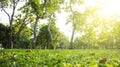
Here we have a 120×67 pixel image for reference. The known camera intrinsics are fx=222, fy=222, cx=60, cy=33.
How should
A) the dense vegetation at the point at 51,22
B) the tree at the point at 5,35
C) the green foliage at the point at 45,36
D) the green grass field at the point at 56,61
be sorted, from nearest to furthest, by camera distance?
the green grass field at the point at 56,61, the dense vegetation at the point at 51,22, the tree at the point at 5,35, the green foliage at the point at 45,36

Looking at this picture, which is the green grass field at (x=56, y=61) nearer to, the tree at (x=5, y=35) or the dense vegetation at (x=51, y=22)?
the dense vegetation at (x=51, y=22)

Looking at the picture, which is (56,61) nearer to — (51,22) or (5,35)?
(51,22)

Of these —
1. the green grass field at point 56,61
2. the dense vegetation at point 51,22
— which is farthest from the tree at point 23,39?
the green grass field at point 56,61

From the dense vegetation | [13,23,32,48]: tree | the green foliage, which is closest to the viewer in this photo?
the dense vegetation

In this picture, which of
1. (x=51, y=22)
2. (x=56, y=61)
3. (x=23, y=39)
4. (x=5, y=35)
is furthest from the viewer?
(x=23, y=39)

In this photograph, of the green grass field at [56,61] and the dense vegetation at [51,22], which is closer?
the green grass field at [56,61]

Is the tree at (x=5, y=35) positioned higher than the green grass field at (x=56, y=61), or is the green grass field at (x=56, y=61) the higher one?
the tree at (x=5, y=35)

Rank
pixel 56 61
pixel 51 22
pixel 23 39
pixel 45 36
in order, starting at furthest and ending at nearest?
pixel 23 39, pixel 45 36, pixel 51 22, pixel 56 61

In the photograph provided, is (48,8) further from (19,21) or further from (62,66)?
(62,66)

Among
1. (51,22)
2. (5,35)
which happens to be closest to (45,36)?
(5,35)

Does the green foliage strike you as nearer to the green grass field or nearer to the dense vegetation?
the dense vegetation

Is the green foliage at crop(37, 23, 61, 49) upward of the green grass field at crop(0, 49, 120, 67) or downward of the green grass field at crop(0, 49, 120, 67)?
upward

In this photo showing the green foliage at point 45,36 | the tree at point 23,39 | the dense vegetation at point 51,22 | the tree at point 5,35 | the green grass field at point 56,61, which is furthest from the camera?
the green foliage at point 45,36

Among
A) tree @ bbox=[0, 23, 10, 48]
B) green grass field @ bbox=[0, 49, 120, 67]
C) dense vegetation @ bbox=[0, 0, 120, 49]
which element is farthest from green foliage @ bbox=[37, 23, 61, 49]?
green grass field @ bbox=[0, 49, 120, 67]
